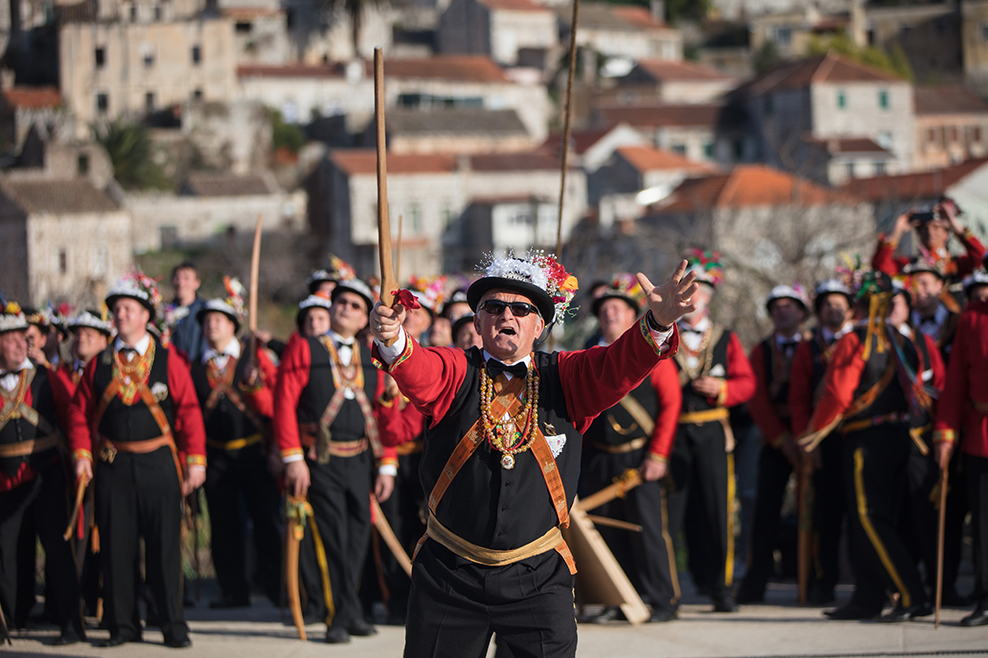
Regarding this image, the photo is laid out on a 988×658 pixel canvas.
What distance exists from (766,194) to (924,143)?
110 feet

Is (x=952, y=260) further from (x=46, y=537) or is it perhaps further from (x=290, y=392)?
(x=46, y=537)

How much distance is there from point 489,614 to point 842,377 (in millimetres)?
3766

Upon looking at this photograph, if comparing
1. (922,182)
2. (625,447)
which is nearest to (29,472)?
(625,447)

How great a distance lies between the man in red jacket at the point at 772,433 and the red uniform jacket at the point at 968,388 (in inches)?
54.9

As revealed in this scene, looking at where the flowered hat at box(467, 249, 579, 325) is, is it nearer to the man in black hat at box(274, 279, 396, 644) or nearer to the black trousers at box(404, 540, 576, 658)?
the black trousers at box(404, 540, 576, 658)

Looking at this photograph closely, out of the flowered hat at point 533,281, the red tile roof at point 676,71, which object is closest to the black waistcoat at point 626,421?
the flowered hat at point 533,281

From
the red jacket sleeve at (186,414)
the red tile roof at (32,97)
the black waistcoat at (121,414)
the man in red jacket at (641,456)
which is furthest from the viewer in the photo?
the red tile roof at (32,97)

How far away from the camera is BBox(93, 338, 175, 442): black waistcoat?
8008 millimetres

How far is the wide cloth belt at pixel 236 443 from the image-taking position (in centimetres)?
952

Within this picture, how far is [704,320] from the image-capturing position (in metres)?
9.10

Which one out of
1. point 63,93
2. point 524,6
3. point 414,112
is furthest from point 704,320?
point 524,6

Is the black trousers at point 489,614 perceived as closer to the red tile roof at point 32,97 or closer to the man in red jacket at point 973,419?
the man in red jacket at point 973,419

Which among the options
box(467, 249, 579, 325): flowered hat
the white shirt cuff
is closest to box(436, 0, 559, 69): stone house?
box(467, 249, 579, 325): flowered hat

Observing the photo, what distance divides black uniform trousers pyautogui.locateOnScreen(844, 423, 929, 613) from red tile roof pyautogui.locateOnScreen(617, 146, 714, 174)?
4786 centimetres
